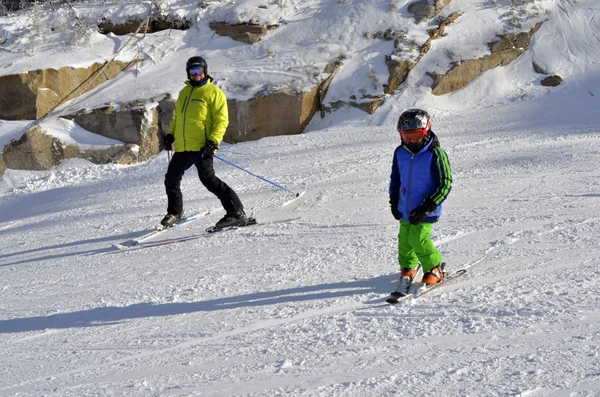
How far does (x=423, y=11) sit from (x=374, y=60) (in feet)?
5.31

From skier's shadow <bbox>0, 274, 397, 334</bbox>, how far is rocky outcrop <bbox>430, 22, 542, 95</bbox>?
772cm

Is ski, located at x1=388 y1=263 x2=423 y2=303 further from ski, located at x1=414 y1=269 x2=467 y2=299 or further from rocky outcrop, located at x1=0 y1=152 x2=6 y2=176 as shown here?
rocky outcrop, located at x1=0 y1=152 x2=6 y2=176

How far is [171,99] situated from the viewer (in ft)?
40.6

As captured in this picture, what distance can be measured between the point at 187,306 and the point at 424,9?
10.1 meters

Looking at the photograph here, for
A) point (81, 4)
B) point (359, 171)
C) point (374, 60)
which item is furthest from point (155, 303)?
point (81, 4)

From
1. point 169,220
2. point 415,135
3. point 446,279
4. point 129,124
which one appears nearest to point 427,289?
point 446,279

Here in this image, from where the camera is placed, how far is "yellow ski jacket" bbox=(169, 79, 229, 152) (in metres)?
6.81

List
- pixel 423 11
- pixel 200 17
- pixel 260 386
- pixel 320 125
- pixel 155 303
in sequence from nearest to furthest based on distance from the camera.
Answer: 1. pixel 260 386
2. pixel 155 303
3. pixel 320 125
4. pixel 423 11
5. pixel 200 17

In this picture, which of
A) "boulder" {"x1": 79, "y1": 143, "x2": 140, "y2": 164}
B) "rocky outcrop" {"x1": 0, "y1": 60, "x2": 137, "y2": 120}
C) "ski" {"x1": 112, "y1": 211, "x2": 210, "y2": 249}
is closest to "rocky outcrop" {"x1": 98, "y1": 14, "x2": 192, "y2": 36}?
"rocky outcrop" {"x1": 0, "y1": 60, "x2": 137, "y2": 120}

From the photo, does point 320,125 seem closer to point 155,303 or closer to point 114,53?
point 114,53

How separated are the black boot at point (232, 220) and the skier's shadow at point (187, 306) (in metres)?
2.05

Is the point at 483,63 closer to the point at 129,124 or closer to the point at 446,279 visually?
the point at 129,124

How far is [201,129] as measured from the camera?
684 centimetres

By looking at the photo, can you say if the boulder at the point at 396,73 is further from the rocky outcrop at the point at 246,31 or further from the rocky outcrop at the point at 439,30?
the rocky outcrop at the point at 246,31
